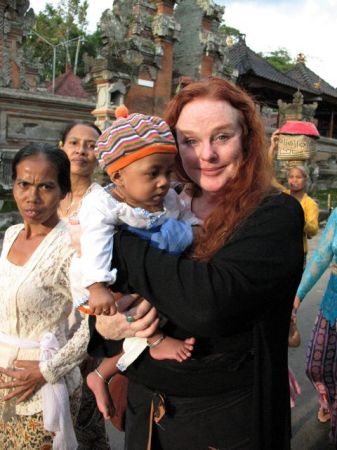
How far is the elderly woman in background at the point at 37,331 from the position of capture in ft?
6.59

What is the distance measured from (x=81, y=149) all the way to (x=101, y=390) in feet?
6.57

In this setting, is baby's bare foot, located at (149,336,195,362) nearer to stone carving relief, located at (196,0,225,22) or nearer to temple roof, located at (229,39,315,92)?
stone carving relief, located at (196,0,225,22)

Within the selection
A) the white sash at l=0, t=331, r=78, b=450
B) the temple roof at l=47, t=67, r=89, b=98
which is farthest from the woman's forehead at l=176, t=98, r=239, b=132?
the temple roof at l=47, t=67, r=89, b=98

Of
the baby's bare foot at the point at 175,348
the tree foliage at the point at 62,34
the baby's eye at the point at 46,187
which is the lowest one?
the baby's bare foot at the point at 175,348

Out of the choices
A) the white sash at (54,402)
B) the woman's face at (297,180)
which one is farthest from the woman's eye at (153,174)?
the woman's face at (297,180)

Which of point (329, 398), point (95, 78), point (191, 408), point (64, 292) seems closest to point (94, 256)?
point (191, 408)

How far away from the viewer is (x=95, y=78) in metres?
11.8

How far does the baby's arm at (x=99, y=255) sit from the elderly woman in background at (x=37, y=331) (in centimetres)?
66

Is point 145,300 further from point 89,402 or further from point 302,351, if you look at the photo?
point 302,351

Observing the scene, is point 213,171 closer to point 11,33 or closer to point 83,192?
→ point 83,192

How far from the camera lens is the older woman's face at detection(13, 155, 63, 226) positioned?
7.02 feet

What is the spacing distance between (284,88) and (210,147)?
63.4ft

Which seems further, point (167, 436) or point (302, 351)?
point (302, 351)

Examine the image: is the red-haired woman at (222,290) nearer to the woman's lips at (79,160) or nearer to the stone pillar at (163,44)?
the woman's lips at (79,160)
